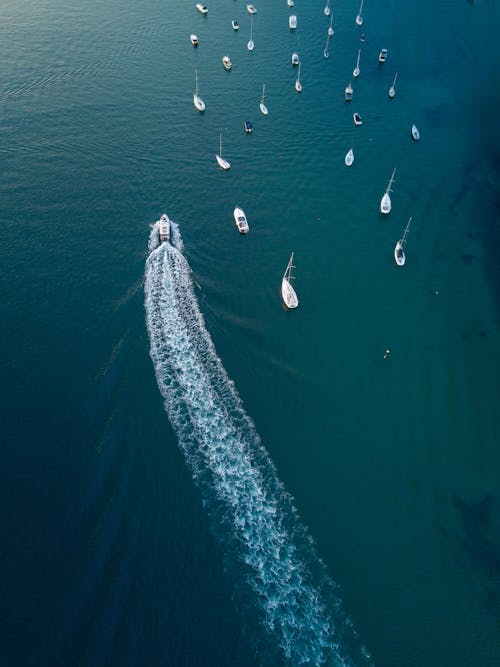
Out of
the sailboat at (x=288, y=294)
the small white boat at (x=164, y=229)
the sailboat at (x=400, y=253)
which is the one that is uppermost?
the sailboat at (x=400, y=253)

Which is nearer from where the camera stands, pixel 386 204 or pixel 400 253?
pixel 400 253

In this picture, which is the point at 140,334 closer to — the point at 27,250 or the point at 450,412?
the point at 27,250

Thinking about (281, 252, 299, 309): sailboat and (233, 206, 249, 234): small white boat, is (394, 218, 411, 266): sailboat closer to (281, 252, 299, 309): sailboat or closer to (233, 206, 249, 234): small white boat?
(281, 252, 299, 309): sailboat

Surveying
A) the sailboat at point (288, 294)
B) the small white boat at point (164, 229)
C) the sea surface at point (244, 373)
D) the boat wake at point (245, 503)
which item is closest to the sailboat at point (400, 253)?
the sea surface at point (244, 373)

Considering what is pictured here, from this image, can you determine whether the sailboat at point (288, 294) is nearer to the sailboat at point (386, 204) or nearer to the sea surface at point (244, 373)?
the sea surface at point (244, 373)

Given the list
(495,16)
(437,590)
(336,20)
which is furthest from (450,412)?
(495,16)

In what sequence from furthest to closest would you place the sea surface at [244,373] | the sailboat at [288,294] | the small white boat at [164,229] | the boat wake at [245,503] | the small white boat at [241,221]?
the small white boat at [241,221] → the small white boat at [164,229] → the sailboat at [288,294] → the sea surface at [244,373] → the boat wake at [245,503]

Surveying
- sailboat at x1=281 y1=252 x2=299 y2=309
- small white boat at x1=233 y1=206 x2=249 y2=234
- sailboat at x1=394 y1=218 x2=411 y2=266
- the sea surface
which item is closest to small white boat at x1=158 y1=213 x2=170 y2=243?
the sea surface

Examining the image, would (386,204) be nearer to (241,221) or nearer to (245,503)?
(241,221)

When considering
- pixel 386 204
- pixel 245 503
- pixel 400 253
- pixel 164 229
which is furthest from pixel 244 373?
pixel 386 204
